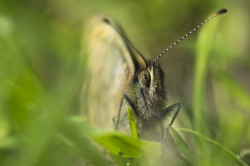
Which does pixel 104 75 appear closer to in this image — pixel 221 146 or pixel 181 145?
pixel 181 145

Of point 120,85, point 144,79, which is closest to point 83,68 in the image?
point 120,85

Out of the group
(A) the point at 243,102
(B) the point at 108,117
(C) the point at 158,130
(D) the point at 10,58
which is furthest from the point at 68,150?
(A) the point at 243,102

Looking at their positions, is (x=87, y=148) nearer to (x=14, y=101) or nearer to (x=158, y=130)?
(x=14, y=101)

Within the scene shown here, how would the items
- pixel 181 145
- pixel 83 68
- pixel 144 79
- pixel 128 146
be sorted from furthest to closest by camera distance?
1. pixel 83 68
2. pixel 144 79
3. pixel 181 145
4. pixel 128 146

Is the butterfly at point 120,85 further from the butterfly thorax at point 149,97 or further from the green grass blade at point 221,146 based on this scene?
the green grass blade at point 221,146

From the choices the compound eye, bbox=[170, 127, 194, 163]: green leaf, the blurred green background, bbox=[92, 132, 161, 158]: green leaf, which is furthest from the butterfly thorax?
bbox=[92, 132, 161, 158]: green leaf

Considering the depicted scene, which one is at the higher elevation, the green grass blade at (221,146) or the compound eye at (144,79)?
the compound eye at (144,79)

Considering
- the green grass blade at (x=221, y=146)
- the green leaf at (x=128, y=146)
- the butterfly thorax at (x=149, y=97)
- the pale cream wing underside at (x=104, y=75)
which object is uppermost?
the pale cream wing underside at (x=104, y=75)

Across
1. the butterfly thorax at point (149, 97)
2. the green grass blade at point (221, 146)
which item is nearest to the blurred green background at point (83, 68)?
the green grass blade at point (221, 146)
